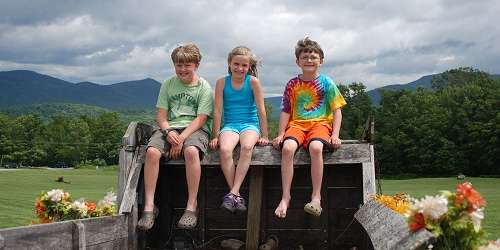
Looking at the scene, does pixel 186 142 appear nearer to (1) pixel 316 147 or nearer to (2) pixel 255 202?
(2) pixel 255 202

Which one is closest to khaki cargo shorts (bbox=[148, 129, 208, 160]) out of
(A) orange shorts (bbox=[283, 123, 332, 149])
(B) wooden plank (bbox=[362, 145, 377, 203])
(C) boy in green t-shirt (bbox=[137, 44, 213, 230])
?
(C) boy in green t-shirt (bbox=[137, 44, 213, 230])

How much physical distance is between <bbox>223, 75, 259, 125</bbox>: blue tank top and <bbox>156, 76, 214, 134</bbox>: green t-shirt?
19 cm

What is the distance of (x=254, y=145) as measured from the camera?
5.94 meters

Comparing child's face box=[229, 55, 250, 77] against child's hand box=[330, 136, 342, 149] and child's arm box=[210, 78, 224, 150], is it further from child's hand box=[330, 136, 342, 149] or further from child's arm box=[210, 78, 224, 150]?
child's hand box=[330, 136, 342, 149]

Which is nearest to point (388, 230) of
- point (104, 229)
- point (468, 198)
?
point (468, 198)

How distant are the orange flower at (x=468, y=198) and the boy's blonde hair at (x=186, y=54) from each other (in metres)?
3.70

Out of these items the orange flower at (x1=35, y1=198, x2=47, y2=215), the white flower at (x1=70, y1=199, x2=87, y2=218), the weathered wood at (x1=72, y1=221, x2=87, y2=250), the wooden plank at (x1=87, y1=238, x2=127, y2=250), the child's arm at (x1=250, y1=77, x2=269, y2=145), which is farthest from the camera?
the child's arm at (x1=250, y1=77, x2=269, y2=145)

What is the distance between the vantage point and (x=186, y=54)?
6.21 m

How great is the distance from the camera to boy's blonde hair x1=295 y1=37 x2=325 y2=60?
6273 mm

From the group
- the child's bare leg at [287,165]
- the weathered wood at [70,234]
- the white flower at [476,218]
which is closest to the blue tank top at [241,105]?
the child's bare leg at [287,165]

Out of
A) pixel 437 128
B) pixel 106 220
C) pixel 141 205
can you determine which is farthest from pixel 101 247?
pixel 437 128

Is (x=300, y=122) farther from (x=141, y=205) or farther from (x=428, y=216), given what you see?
(x=428, y=216)

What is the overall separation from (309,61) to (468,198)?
348 centimetres

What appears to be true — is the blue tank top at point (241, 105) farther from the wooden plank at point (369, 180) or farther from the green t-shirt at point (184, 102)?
the wooden plank at point (369, 180)
